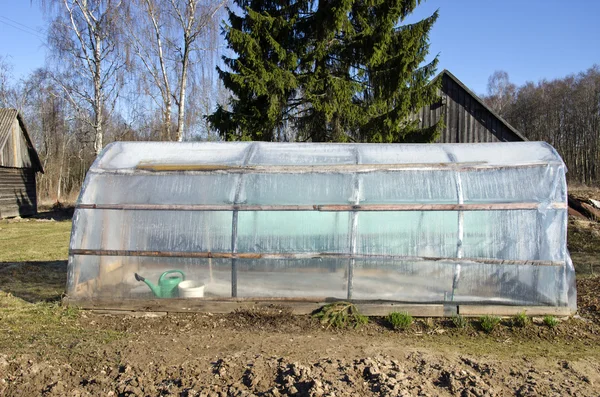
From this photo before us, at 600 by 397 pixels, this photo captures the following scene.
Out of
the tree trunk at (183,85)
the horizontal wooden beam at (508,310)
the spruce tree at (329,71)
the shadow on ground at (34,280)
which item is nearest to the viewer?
the horizontal wooden beam at (508,310)

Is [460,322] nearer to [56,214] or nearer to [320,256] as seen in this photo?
[320,256]

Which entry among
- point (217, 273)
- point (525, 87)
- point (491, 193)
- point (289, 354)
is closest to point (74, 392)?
point (289, 354)

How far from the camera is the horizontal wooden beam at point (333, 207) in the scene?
6137mm

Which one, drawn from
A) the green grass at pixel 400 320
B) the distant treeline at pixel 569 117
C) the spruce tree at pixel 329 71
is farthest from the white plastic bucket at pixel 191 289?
the distant treeline at pixel 569 117

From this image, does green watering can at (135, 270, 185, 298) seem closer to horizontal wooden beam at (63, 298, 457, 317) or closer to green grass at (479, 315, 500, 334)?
horizontal wooden beam at (63, 298, 457, 317)

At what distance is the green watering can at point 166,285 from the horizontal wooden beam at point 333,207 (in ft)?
3.11

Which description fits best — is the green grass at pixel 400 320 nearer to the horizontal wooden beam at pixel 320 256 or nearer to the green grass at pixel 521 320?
the horizontal wooden beam at pixel 320 256

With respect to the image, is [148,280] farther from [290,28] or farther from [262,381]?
[290,28]

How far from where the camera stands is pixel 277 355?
4879 millimetres

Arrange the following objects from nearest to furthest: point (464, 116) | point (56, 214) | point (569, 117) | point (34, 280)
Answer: point (34, 280)
point (464, 116)
point (56, 214)
point (569, 117)

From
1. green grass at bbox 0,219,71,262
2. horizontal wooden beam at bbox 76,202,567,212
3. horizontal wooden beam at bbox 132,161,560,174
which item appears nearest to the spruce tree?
green grass at bbox 0,219,71,262

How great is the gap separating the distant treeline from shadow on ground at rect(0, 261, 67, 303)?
42886 millimetres

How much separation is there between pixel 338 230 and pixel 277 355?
6.66 ft

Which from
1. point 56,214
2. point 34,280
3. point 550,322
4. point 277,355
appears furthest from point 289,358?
point 56,214
